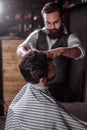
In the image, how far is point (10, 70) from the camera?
3.50 meters

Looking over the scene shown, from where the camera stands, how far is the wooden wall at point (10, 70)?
136 inches

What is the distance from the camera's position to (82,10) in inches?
111

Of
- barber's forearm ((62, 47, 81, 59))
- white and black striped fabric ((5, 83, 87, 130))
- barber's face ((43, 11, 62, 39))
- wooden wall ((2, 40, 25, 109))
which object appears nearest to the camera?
white and black striped fabric ((5, 83, 87, 130))

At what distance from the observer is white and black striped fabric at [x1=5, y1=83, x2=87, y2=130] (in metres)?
1.44

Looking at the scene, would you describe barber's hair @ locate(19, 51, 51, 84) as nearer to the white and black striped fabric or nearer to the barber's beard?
the white and black striped fabric

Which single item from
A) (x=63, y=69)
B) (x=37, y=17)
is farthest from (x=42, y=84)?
(x=37, y=17)

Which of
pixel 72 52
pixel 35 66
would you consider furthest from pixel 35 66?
pixel 72 52

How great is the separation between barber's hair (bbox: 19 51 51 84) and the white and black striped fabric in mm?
105

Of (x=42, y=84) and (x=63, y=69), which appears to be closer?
(x=42, y=84)

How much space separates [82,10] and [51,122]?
1.71 meters

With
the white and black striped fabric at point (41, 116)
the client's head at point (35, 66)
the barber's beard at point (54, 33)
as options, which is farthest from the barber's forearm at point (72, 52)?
the white and black striped fabric at point (41, 116)

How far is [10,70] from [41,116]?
211 cm

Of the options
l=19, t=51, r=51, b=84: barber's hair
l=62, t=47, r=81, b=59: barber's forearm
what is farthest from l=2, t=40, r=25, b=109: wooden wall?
l=19, t=51, r=51, b=84: barber's hair

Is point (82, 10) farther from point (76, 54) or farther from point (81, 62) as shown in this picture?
point (76, 54)
